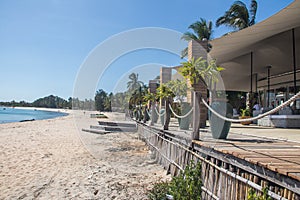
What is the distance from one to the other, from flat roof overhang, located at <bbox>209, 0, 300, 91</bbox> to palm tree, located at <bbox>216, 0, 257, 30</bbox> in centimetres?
793

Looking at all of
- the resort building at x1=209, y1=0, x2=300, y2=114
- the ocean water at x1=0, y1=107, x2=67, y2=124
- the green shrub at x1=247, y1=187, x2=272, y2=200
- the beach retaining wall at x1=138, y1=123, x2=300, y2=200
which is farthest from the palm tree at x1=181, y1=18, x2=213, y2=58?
the ocean water at x1=0, y1=107, x2=67, y2=124

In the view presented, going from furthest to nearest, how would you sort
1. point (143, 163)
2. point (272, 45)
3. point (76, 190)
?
point (272, 45) → point (143, 163) → point (76, 190)

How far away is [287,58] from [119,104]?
1353 centimetres

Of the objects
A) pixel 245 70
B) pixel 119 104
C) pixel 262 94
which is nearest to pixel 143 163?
pixel 245 70

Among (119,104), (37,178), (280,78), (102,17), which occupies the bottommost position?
(37,178)

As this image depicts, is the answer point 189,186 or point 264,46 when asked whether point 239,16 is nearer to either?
point 264,46

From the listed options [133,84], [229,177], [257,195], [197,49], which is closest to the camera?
[257,195]

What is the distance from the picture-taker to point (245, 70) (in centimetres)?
1168

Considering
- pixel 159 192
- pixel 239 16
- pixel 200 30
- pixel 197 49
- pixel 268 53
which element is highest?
pixel 239 16

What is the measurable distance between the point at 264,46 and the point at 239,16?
1287 centimetres

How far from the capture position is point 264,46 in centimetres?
803

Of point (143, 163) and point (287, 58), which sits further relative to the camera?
point (287, 58)

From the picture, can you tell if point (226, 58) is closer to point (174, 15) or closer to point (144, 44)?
point (174, 15)

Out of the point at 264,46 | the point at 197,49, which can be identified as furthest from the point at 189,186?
the point at 264,46
